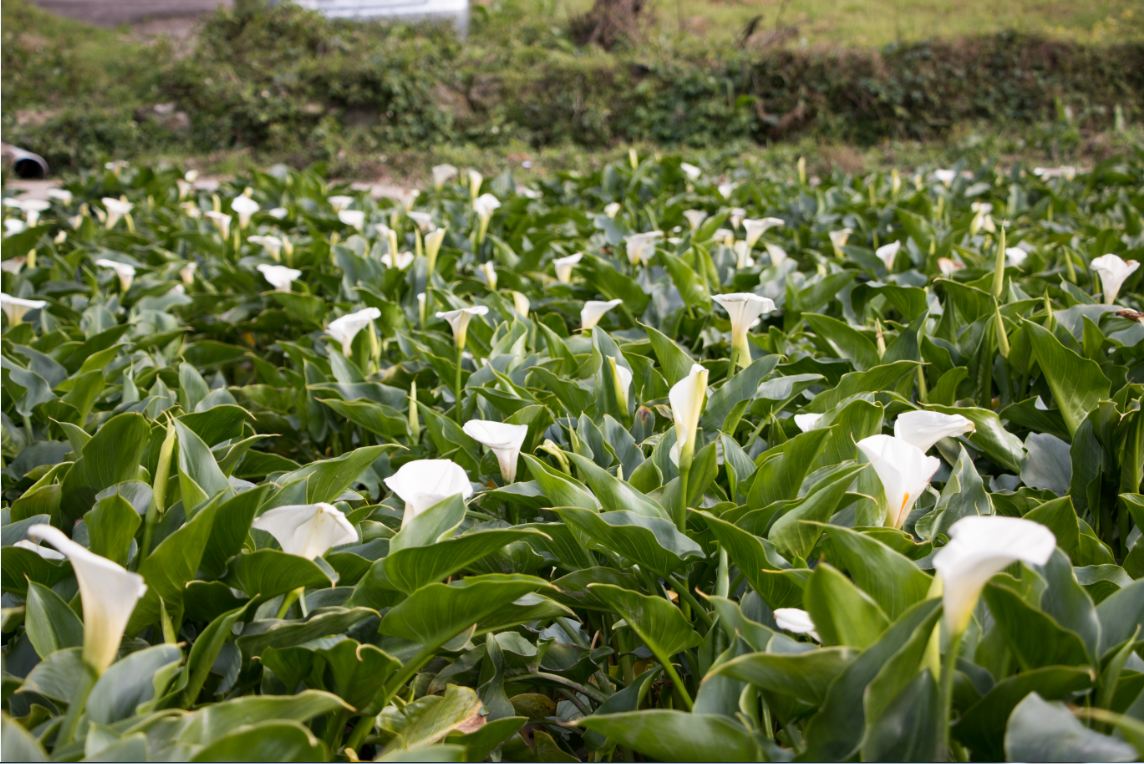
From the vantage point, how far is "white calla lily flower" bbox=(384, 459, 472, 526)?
3.81 feet

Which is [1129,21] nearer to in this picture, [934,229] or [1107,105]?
[1107,105]

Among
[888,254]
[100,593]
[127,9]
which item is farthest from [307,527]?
[127,9]

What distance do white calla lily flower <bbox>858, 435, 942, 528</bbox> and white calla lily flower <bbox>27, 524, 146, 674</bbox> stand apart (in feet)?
2.60

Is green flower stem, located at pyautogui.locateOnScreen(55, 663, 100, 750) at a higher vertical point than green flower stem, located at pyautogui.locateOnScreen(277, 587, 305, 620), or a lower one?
higher

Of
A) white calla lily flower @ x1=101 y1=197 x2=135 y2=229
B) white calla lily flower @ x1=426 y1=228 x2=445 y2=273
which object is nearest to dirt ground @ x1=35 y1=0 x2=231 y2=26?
white calla lily flower @ x1=101 y1=197 x2=135 y2=229

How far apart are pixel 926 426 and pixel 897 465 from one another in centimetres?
11

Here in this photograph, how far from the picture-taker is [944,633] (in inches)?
32.1

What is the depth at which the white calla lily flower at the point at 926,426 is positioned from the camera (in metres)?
1.18

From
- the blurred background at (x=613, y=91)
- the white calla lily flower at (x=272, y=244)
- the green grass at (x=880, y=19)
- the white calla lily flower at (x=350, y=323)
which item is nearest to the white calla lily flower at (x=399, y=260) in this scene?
the white calla lily flower at (x=272, y=244)

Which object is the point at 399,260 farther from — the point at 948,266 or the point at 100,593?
the point at 100,593

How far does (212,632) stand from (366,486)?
785mm

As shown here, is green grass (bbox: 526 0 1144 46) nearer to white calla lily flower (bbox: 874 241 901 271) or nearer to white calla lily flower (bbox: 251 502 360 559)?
white calla lily flower (bbox: 874 241 901 271)

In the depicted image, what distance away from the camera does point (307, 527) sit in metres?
1.07

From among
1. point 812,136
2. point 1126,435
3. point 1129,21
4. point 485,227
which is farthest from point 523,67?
point 1126,435
